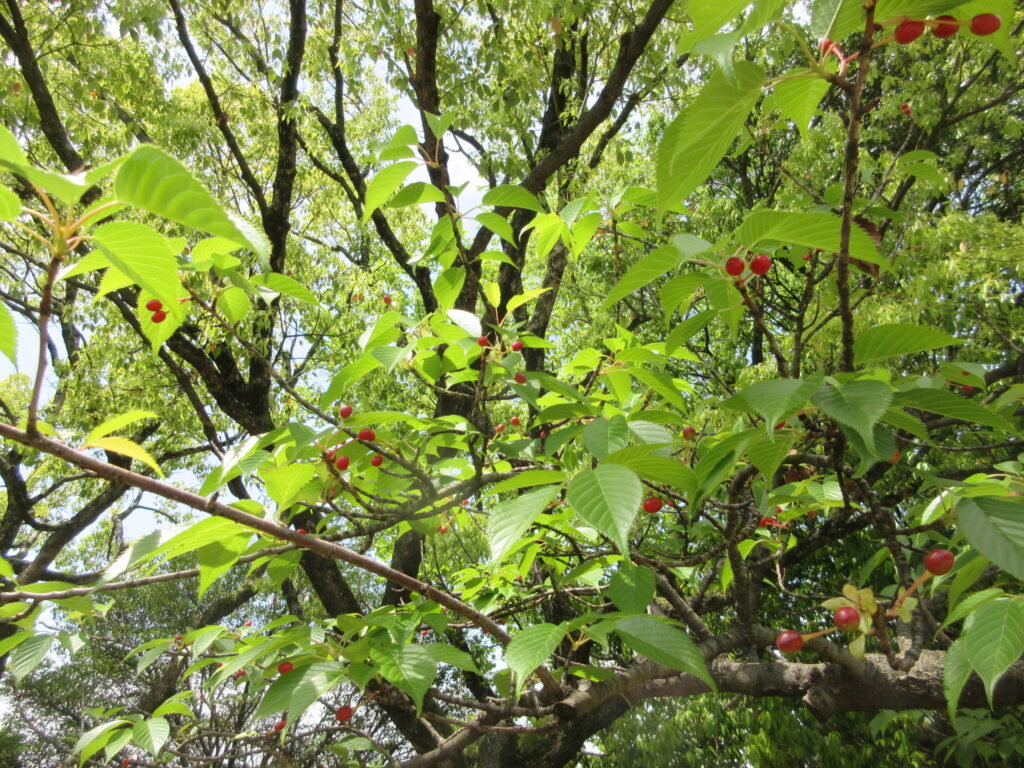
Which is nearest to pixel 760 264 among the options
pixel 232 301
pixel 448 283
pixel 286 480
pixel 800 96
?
pixel 800 96

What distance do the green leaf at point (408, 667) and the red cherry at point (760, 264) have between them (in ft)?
3.27

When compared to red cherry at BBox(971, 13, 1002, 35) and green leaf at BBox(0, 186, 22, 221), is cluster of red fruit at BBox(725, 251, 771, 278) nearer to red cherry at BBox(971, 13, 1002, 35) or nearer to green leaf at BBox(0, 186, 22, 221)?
red cherry at BBox(971, 13, 1002, 35)

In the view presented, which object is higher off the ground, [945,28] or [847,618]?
[945,28]

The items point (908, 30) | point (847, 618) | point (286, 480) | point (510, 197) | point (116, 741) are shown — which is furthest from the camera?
point (116, 741)

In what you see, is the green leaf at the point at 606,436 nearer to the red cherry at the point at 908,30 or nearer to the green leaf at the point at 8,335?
the red cherry at the point at 908,30

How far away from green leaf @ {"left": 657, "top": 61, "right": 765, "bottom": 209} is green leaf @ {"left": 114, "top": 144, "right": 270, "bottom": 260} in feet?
1.64

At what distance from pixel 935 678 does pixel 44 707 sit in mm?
16137

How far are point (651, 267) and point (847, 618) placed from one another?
2.28ft

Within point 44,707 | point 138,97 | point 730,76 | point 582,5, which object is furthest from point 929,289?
point 44,707

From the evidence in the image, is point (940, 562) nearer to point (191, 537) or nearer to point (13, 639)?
point (191, 537)

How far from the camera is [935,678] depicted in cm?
180

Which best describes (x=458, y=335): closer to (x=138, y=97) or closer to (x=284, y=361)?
(x=138, y=97)

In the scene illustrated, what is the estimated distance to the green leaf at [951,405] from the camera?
3.03ft

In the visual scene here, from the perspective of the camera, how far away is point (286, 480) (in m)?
1.22
